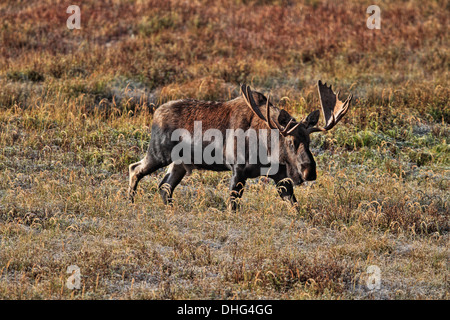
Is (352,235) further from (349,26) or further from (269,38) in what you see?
(349,26)

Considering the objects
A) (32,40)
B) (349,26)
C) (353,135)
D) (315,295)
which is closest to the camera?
(315,295)

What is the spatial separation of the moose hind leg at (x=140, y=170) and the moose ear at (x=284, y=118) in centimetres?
173

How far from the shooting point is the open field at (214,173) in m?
6.59

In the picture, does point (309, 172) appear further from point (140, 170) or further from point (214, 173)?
point (214, 173)

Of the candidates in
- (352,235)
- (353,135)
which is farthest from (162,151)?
(353,135)

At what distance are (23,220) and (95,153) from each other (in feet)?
8.75

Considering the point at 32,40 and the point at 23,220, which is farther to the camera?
the point at 32,40

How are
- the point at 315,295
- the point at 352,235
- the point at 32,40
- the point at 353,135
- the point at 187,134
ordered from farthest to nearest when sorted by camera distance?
1. the point at 32,40
2. the point at 353,135
3. the point at 187,134
4. the point at 352,235
5. the point at 315,295

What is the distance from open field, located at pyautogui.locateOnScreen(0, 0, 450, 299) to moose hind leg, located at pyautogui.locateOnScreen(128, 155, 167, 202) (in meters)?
0.29

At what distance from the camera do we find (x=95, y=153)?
34.3 ft
